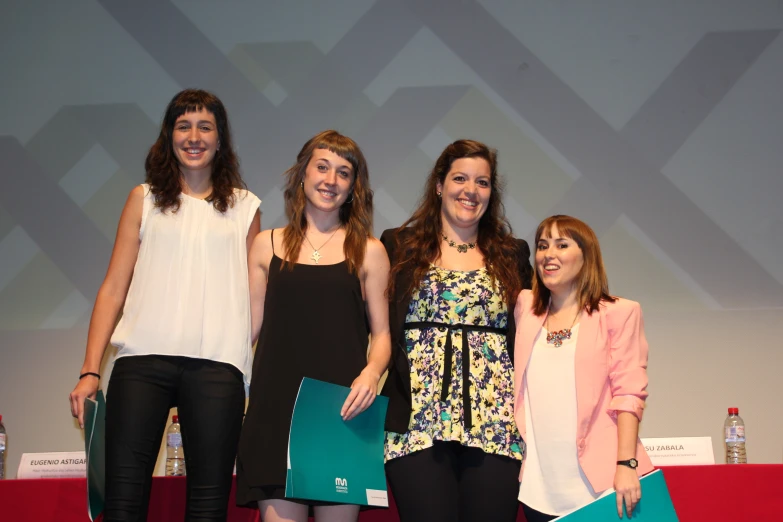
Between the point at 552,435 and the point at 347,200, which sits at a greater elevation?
the point at 347,200

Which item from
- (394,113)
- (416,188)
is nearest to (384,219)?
(416,188)

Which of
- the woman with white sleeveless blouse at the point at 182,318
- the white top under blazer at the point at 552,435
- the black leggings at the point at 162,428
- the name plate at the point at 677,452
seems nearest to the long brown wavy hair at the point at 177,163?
the woman with white sleeveless blouse at the point at 182,318

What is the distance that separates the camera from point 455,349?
238 centimetres

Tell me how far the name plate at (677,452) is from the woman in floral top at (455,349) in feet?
2.72

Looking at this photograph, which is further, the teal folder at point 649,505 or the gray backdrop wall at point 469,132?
the gray backdrop wall at point 469,132

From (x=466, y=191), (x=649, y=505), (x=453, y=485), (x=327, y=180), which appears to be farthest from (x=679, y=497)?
(x=327, y=180)

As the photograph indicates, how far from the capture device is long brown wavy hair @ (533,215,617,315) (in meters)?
2.39

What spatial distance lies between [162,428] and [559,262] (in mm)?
1221

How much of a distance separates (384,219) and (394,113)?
51 cm

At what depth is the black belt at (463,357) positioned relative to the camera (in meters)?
2.31

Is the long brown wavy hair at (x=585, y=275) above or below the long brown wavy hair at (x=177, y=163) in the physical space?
below

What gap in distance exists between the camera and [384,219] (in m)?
3.85

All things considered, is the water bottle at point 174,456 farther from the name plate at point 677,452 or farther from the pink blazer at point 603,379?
the name plate at point 677,452

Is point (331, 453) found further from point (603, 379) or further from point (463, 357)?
point (603, 379)
